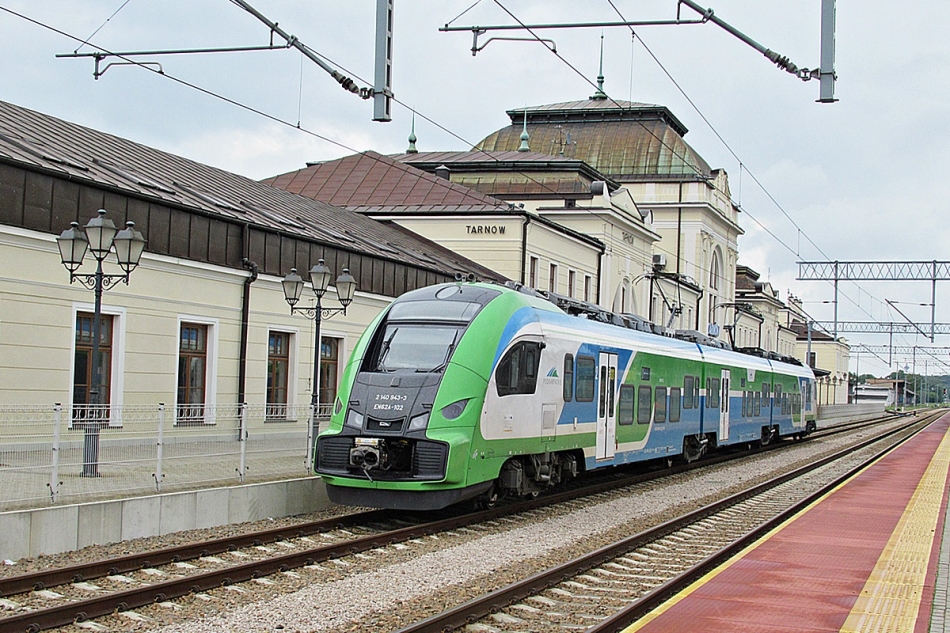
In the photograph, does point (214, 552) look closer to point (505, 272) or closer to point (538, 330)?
point (538, 330)

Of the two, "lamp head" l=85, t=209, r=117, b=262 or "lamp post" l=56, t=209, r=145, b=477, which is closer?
"lamp post" l=56, t=209, r=145, b=477

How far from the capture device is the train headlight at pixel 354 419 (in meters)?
14.9

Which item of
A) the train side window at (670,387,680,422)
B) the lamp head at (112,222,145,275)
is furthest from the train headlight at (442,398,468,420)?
the train side window at (670,387,680,422)

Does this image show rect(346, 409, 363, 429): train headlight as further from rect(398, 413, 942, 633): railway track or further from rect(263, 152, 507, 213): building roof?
rect(263, 152, 507, 213): building roof

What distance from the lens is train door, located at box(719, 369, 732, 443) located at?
96.5 feet

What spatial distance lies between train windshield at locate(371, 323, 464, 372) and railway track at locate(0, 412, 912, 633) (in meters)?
2.06

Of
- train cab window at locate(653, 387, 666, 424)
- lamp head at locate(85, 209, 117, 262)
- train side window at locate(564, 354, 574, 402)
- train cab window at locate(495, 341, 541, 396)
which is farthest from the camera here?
train cab window at locate(653, 387, 666, 424)

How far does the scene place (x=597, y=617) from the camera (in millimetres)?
9711

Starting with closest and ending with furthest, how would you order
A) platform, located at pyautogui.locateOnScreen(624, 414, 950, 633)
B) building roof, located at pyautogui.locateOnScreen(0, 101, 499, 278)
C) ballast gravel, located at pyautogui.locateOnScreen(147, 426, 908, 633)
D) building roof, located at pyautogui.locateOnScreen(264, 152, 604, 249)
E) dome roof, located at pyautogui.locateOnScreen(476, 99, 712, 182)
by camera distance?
1. platform, located at pyautogui.locateOnScreen(624, 414, 950, 633)
2. ballast gravel, located at pyautogui.locateOnScreen(147, 426, 908, 633)
3. building roof, located at pyautogui.locateOnScreen(0, 101, 499, 278)
4. building roof, located at pyautogui.locateOnScreen(264, 152, 604, 249)
5. dome roof, located at pyautogui.locateOnScreen(476, 99, 712, 182)

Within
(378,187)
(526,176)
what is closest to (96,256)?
(378,187)

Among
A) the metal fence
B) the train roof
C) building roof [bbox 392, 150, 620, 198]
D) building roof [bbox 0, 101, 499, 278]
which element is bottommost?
the metal fence

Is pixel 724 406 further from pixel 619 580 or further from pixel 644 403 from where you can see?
pixel 619 580

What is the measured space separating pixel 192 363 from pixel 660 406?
9.34m

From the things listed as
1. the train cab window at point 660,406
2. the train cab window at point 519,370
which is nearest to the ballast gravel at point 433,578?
the train cab window at point 519,370
